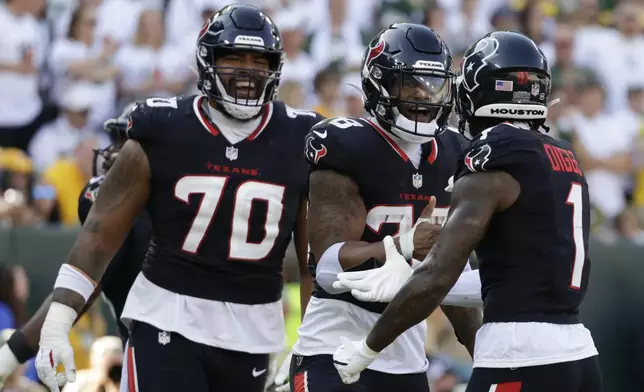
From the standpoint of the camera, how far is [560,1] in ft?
41.7

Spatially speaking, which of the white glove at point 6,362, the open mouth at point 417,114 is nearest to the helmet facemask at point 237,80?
the open mouth at point 417,114

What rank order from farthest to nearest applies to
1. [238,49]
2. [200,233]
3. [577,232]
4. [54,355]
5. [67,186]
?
1. [67,186]
2. [238,49]
3. [200,233]
4. [54,355]
5. [577,232]

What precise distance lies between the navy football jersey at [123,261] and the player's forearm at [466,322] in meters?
1.55

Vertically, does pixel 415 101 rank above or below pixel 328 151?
above

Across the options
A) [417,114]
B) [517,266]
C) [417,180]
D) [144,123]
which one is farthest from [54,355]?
[517,266]

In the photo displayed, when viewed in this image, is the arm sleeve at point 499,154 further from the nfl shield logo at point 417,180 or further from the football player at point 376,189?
the nfl shield logo at point 417,180

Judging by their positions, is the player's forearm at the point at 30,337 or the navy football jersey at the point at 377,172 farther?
the player's forearm at the point at 30,337

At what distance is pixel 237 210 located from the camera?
4984 mm

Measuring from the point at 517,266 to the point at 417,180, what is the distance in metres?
0.78

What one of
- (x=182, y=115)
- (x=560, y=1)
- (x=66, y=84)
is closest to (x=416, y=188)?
(x=182, y=115)

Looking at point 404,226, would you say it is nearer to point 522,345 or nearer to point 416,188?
point 416,188

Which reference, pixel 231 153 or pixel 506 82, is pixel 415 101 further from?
pixel 231 153

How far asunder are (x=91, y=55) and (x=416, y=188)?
→ 260 inches

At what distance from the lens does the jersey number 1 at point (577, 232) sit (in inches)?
158
